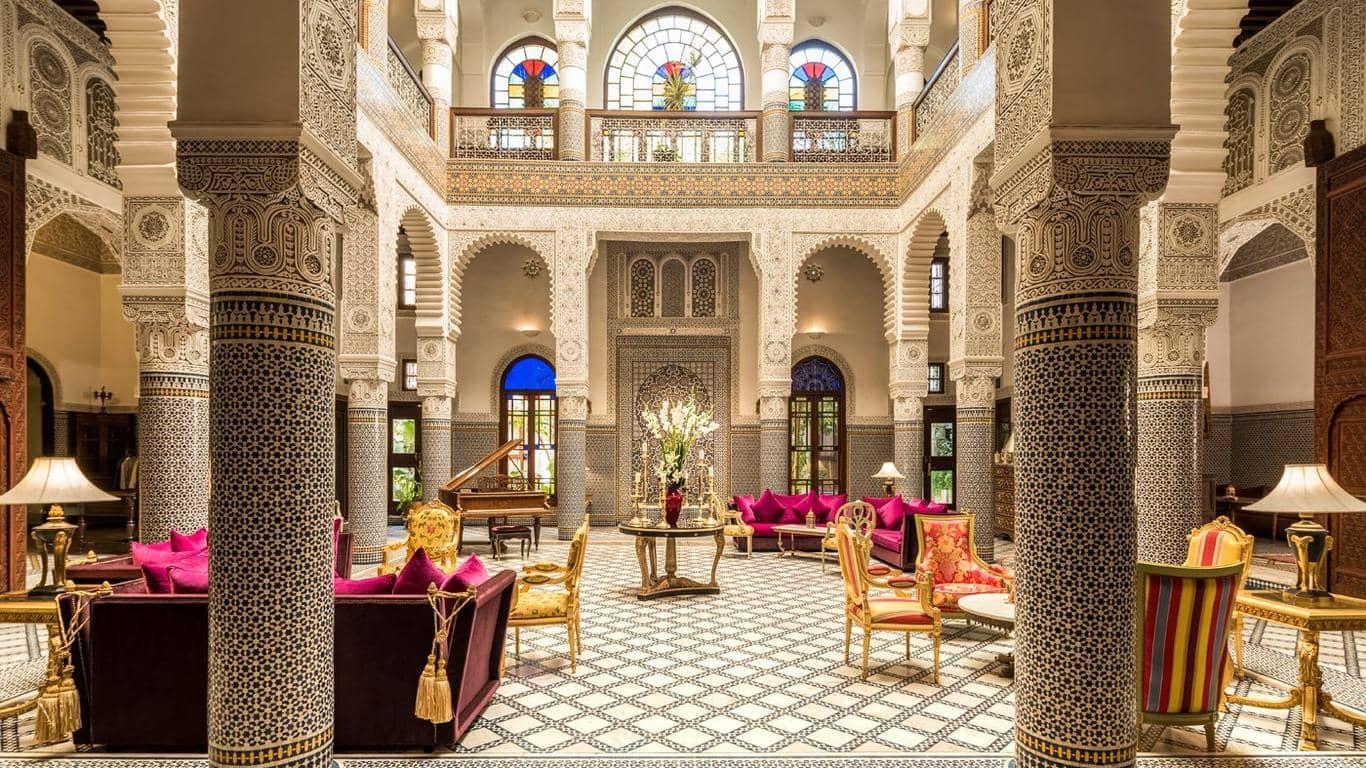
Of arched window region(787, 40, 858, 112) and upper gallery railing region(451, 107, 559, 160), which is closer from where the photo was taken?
upper gallery railing region(451, 107, 559, 160)

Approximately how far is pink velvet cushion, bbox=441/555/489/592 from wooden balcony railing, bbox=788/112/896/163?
898 centimetres

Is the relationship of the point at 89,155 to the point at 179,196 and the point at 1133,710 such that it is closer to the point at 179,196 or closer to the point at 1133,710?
the point at 179,196

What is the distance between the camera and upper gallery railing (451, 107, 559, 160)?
11.7m

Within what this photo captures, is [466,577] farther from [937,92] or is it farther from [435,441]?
[937,92]

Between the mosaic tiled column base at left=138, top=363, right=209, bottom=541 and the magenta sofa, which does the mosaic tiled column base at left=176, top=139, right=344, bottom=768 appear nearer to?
the mosaic tiled column base at left=138, top=363, right=209, bottom=541

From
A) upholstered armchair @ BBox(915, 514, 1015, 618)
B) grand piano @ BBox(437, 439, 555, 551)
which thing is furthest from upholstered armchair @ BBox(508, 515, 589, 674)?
grand piano @ BBox(437, 439, 555, 551)

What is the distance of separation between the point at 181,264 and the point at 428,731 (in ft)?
15.8

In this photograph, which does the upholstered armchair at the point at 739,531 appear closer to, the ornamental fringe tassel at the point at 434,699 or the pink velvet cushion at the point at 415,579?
the pink velvet cushion at the point at 415,579

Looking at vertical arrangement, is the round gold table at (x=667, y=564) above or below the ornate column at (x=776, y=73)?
below

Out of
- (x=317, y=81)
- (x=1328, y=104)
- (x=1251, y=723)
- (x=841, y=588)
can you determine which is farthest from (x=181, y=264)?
(x=1328, y=104)

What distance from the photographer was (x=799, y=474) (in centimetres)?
1408

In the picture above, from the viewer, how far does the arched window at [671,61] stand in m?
13.9

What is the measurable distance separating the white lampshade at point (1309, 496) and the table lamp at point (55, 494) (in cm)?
13

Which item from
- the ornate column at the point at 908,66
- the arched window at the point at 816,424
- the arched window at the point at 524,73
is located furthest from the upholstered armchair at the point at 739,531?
the arched window at the point at 524,73
